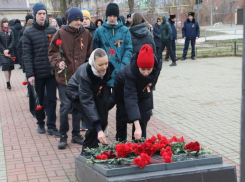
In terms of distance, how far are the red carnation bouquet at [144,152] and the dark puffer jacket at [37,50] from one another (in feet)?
8.49

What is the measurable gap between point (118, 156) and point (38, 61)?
3136 mm

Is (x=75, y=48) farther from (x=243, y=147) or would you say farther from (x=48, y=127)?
(x=243, y=147)

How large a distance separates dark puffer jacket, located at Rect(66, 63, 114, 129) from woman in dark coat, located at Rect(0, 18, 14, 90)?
24.5 ft

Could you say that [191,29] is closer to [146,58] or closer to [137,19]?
[137,19]

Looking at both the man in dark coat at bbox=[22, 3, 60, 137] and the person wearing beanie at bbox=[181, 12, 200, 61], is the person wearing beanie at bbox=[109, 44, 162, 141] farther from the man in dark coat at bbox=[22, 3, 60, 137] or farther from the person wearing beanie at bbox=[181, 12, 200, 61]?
the person wearing beanie at bbox=[181, 12, 200, 61]

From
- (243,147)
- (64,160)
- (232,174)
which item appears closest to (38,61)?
(64,160)

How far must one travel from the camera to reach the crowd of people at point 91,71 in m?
4.84

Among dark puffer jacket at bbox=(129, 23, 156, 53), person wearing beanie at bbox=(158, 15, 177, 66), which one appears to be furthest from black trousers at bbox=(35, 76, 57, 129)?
person wearing beanie at bbox=(158, 15, 177, 66)

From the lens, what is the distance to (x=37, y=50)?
6.88 meters

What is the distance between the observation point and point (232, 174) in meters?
4.04

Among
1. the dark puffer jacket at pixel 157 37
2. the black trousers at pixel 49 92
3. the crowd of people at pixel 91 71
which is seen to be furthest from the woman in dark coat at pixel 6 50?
the black trousers at pixel 49 92

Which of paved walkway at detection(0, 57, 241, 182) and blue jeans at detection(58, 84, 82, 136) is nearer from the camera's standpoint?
paved walkway at detection(0, 57, 241, 182)

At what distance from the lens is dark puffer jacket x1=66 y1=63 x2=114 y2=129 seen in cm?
478

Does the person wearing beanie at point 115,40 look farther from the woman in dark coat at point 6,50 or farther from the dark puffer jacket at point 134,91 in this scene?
the woman in dark coat at point 6,50
